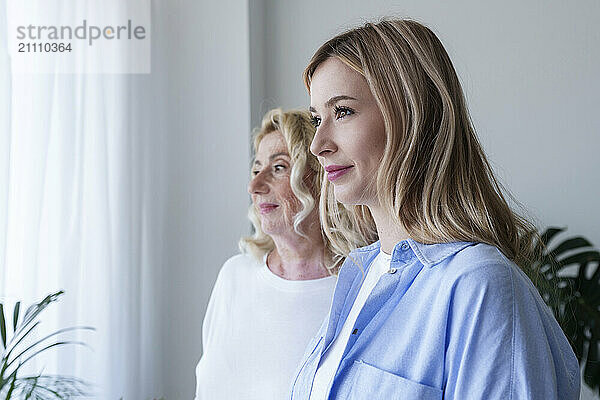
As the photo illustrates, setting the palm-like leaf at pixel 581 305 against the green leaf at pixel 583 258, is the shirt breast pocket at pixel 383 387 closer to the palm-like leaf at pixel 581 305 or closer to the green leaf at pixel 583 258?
the palm-like leaf at pixel 581 305

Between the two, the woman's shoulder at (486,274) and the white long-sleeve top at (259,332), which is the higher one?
the woman's shoulder at (486,274)

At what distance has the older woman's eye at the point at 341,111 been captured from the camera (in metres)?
1.20

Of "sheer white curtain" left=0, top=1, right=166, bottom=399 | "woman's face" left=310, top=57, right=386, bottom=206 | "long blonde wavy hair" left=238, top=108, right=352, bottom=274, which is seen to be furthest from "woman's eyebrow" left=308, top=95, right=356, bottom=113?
"sheer white curtain" left=0, top=1, right=166, bottom=399

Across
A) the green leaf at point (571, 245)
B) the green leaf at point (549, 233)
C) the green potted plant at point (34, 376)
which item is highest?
the green leaf at point (549, 233)

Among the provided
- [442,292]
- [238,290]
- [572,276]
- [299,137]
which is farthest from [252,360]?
[572,276]

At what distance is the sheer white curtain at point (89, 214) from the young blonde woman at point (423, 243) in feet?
3.42

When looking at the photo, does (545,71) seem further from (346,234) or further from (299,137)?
(346,234)

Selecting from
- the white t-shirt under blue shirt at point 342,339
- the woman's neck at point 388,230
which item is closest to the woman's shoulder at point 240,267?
the white t-shirt under blue shirt at point 342,339

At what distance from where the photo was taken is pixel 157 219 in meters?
2.44

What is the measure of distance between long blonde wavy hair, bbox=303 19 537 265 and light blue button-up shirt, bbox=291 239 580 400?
51mm

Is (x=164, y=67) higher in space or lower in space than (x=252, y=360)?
higher

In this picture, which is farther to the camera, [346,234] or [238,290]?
[238,290]

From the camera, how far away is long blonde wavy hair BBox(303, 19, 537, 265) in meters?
1.11

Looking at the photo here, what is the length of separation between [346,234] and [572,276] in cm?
100
